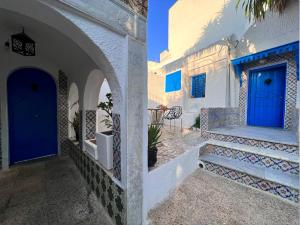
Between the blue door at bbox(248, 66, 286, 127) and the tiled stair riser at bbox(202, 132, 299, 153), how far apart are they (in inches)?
85.4

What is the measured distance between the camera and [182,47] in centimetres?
927

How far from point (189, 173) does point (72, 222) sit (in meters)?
2.53

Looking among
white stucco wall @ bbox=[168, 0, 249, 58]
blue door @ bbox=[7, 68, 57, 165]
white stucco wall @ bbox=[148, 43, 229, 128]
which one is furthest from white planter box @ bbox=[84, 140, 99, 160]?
white stucco wall @ bbox=[168, 0, 249, 58]

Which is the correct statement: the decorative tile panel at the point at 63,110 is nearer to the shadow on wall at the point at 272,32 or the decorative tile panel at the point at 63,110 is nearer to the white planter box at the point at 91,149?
the white planter box at the point at 91,149

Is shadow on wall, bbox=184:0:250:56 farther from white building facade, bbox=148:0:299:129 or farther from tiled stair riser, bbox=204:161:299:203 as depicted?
tiled stair riser, bbox=204:161:299:203

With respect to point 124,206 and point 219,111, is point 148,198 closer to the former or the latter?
point 124,206

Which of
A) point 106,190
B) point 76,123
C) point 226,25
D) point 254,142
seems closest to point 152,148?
point 106,190

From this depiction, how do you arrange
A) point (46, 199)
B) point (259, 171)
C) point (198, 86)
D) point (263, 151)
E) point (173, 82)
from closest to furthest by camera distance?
1. point (46, 199)
2. point (259, 171)
3. point (263, 151)
4. point (198, 86)
5. point (173, 82)

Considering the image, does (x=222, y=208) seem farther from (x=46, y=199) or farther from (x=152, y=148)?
(x=46, y=199)

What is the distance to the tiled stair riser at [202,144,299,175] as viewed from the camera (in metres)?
2.93

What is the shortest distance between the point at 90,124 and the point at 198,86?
541 centimetres

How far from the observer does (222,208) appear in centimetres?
247

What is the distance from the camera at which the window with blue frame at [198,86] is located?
6.80 meters

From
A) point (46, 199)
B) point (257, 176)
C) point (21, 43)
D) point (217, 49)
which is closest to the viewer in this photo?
point (21, 43)
